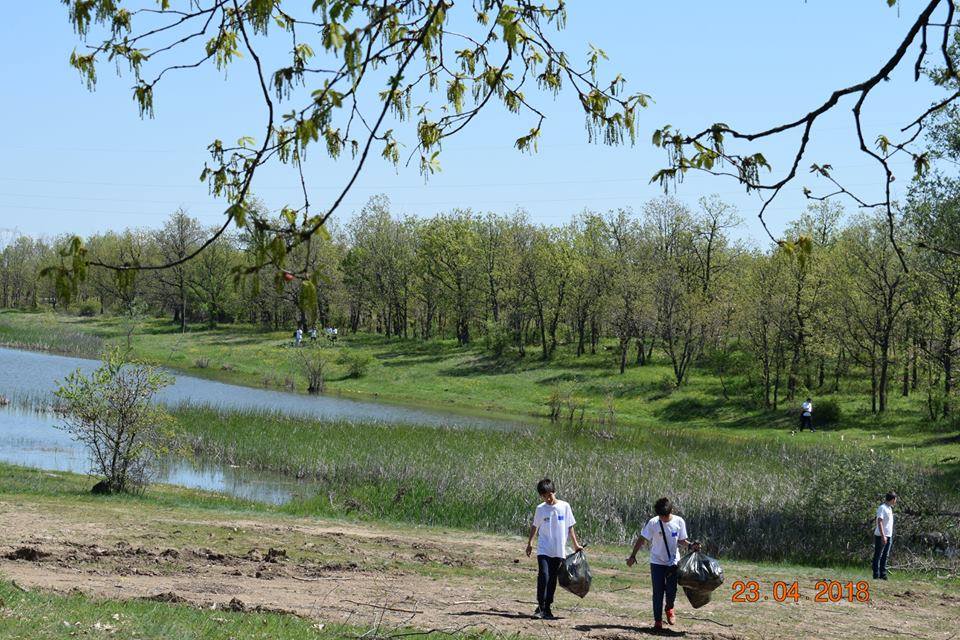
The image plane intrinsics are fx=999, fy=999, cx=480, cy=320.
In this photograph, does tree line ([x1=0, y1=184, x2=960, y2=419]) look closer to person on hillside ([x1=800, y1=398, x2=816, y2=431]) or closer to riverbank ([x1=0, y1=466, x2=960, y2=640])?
person on hillside ([x1=800, y1=398, x2=816, y2=431])

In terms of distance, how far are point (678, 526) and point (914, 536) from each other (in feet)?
43.0

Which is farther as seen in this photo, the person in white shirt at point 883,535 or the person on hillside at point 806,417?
the person on hillside at point 806,417

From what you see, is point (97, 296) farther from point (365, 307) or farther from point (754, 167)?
point (754, 167)

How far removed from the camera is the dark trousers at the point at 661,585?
1170 centimetres

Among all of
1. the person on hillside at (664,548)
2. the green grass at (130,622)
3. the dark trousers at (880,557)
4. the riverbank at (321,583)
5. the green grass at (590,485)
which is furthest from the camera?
the green grass at (590,485)

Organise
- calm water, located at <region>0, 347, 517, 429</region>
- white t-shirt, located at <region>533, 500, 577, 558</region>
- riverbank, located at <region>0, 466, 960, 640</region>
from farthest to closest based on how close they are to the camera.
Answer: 1. calm water, located at <region>0, 347, 517, 429</region>
2. white t-shirt, located at <region>533, 500, 577, 558</region>
3. riverbank, located at <region>0, 466, 960, 640</region>

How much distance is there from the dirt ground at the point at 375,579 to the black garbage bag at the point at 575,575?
43cm

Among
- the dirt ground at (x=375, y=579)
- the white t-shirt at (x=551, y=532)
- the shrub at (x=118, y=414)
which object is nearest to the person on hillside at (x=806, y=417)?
the dirt ground at (x=375, y=579)

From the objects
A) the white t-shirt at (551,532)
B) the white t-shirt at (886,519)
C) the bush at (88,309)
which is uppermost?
the bush at (88,309)

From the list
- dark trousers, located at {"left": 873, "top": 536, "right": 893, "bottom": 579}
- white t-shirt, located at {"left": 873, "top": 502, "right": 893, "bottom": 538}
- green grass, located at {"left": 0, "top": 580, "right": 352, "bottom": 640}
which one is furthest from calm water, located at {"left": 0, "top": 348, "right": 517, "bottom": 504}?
green grass, located at {"left": 0, "top": 580, "right": 352, "bottom": 640}

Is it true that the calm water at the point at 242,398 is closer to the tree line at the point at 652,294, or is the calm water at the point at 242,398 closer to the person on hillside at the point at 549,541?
the tree line at the point at 652,294

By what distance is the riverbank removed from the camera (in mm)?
10289

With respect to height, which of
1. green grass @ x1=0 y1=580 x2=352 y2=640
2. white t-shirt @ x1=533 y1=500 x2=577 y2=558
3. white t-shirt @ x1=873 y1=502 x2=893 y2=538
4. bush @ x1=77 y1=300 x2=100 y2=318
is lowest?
white t-shirt @ x1=873 y1=502 x2=893 y2=538

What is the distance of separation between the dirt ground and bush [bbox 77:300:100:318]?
10311 cm
